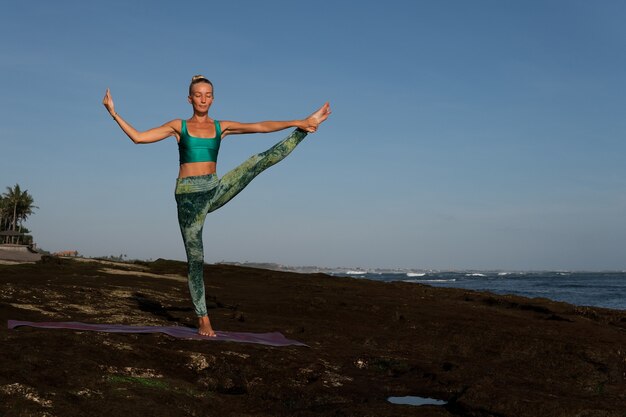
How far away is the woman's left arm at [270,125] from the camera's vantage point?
798 cm

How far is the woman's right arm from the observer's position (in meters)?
7.22

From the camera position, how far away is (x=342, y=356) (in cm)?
716

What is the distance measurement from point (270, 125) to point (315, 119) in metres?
0.62

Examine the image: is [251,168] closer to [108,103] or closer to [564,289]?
[108,103]

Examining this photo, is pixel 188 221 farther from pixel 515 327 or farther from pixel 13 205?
pixel 13 205

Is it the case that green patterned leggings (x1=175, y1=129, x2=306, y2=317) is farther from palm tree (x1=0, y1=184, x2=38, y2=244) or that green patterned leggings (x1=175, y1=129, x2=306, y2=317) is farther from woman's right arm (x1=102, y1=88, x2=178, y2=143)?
palm tree (x1=0, y1=184, x2=38, y2=244)

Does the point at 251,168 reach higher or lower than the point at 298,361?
higher

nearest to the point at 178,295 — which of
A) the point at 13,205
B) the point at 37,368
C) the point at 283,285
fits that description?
the point at 283,285

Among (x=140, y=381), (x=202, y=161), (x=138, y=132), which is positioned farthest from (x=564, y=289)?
(x=140, y=381)

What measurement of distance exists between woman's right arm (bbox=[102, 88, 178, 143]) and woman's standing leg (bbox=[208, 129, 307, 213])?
3.08 feet

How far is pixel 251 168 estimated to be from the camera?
8000 mm

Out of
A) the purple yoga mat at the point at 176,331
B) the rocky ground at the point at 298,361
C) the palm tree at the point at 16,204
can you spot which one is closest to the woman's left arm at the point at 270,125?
the purple yoga mat at the point at 176,331

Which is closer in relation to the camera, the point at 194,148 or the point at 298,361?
the point at 298,361

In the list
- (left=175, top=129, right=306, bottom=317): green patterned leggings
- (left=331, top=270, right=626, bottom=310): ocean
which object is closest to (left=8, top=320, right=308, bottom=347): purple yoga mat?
(left=175, top=129, right=306, bottom=317): green patterned leggings
